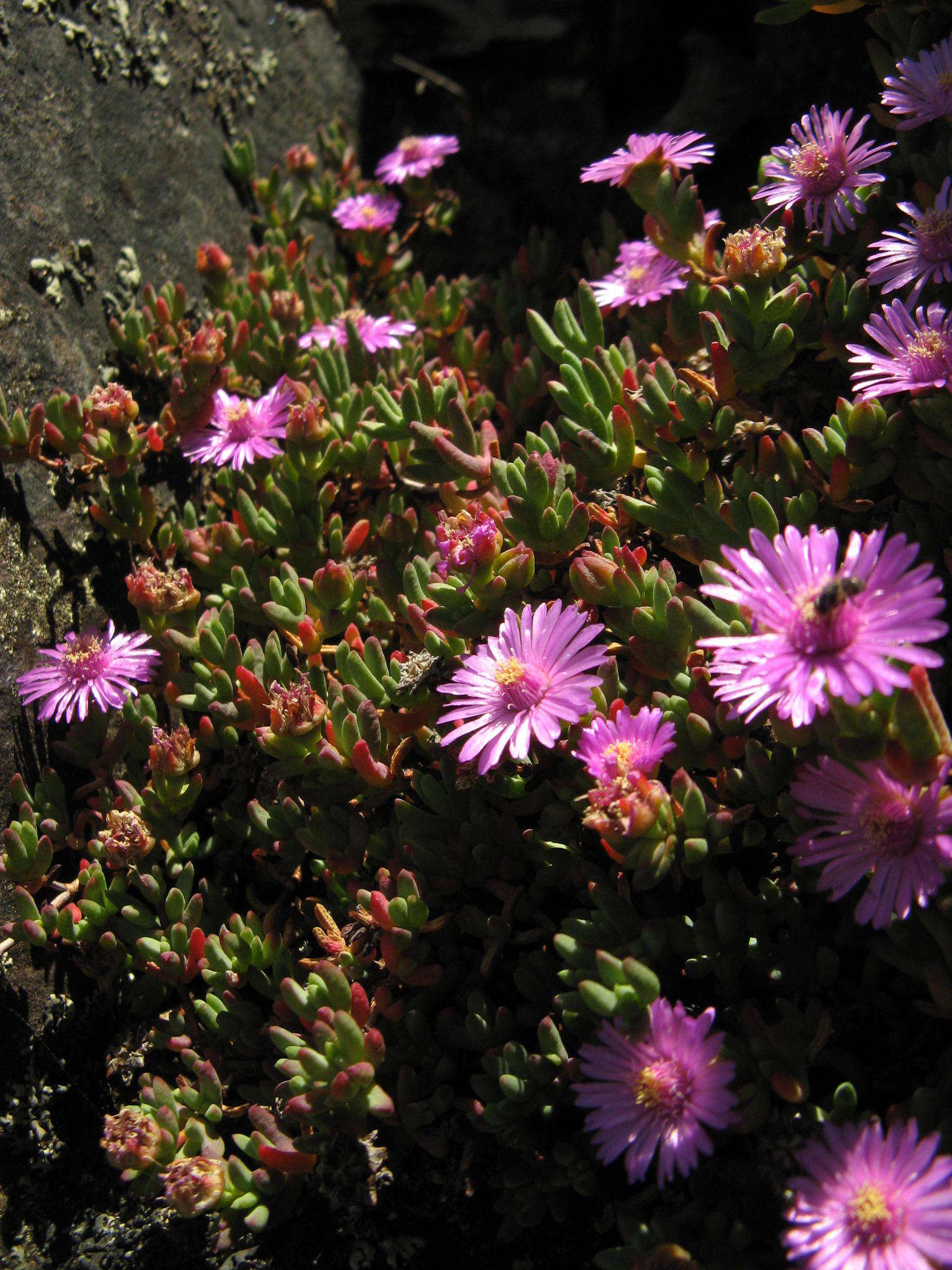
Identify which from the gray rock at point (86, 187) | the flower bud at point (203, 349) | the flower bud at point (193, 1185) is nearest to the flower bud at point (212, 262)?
the gray rock at point (86, 187)

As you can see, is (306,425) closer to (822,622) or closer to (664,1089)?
(822,622)

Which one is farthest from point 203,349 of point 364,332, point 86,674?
point 86,674

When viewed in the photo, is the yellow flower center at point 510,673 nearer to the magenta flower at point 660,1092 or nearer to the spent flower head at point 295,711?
the spent flower head at point 295,711

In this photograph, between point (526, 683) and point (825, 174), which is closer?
point (526, 683)

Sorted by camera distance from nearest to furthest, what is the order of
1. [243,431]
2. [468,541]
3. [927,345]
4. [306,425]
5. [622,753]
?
[622,753], [927,345], [468,541], [306,425], [243,431]

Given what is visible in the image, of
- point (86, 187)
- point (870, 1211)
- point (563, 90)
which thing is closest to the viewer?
point (870, 1211)

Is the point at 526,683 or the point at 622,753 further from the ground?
the point at 526,683

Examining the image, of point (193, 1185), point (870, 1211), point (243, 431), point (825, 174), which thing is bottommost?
point (870, 1211)

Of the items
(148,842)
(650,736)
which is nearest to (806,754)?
(650,736)
